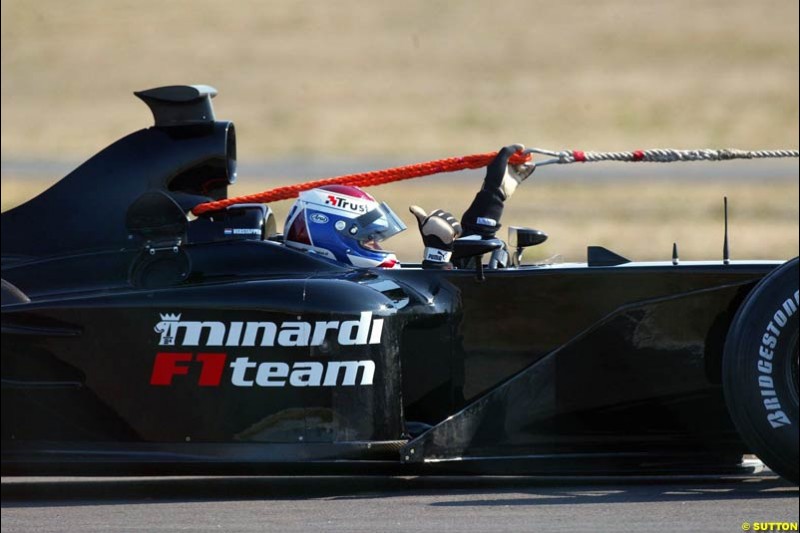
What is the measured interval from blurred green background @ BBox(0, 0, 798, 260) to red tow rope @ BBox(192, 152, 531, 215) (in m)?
8.83

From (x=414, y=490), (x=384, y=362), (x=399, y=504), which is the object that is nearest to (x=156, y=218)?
(x=384, y=362)

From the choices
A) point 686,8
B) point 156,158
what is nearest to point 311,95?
point 686,8

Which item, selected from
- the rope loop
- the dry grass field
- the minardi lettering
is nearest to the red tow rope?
the rope loop

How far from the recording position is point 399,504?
6.05 m

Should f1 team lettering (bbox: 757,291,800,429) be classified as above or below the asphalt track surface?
above

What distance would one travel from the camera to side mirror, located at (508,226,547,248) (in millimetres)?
6855

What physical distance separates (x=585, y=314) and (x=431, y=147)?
2613cm

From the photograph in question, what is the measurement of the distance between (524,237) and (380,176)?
3.23ft

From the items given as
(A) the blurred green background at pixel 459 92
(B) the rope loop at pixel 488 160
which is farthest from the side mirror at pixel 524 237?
(A) the blurred green background at pixel 459 92

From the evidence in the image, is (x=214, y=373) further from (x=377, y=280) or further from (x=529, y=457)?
(x=529, y=457)

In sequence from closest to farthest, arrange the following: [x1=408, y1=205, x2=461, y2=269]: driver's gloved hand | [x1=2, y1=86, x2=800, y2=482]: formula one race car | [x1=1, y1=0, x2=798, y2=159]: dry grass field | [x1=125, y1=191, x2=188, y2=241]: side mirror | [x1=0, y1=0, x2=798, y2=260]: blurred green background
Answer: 1. [x1=2, y1=86, x2=800, y2=482]: formula one race car
2. [x1=408, y1=205, x2=461, y2=269]: driver's gloved hand
3. [x1=125, y1=191, x2=188, y2=241]: side mirror
4. [x1=0, y1=0, x2=798, y2=260]: blurred green background
5. [x1=1, y1=0, x2=798, y2=159]: dry grass field

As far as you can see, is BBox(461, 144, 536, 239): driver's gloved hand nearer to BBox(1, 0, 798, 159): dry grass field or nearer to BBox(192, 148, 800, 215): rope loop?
BBox(192, 148, 800, 215): rope loop

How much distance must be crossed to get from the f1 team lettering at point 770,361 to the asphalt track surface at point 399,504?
14.1 inches

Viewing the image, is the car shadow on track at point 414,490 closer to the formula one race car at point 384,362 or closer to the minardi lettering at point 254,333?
the formula one race car at point 384,362
